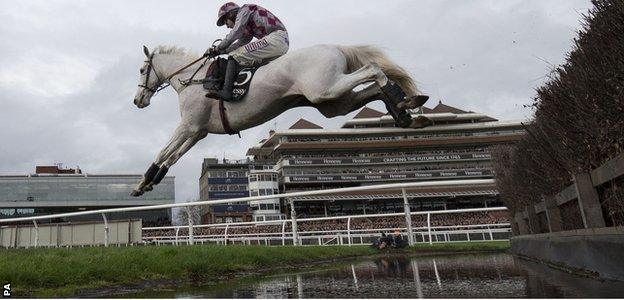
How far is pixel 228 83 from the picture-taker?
12.3ft

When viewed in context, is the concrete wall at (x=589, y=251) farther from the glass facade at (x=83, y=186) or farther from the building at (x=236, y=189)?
the building at (x=236, y=189)

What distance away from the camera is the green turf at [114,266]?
442cm

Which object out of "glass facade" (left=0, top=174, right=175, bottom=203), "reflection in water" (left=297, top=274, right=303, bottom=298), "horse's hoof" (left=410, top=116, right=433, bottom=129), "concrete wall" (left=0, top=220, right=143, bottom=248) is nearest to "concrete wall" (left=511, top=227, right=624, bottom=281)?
"horse's hoof" (left=410, top=116, right=433, bottom=129)

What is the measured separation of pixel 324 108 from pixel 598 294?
2099mm

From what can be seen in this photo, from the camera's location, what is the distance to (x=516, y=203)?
885 centimetres

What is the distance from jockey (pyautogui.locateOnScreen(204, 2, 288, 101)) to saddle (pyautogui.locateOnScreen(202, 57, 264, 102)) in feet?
0.13

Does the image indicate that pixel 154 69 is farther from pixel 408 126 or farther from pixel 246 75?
pixel 408 126

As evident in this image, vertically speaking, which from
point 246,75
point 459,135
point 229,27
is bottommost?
point 246,75

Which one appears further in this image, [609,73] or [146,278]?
[146,278]

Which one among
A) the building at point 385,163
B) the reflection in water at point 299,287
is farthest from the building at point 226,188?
the reflection in water at point 299,287

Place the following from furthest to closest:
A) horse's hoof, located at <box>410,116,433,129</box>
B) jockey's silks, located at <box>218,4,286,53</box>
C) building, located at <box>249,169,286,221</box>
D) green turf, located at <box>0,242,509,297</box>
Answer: building, located at <box>249,169,286,221</box> < green turf, located at <box>0,242,509,297</box> < jockey's silks, located at <box>218,4,286,53</box> < horse's hoof, located at <box>410,116,433,129</box>

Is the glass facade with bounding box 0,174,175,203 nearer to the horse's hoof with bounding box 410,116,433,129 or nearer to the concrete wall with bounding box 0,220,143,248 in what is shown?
the concrete wall with bounding box 0,220,143,248

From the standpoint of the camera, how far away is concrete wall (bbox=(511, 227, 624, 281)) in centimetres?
331

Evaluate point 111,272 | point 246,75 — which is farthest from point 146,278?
point 246,75
